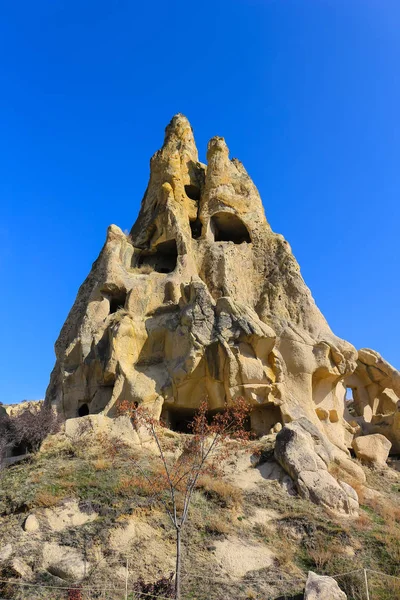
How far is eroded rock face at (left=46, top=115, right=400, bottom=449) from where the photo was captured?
16.6 meters

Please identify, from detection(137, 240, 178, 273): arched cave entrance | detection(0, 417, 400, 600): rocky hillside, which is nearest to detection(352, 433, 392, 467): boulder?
detection(0, 417, 400, 600): rocky hillside

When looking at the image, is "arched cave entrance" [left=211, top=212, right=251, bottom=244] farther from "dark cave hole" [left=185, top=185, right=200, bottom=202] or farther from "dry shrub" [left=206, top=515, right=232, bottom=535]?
"dry shrub" [left=206, top=515, right=232, bottom=535]

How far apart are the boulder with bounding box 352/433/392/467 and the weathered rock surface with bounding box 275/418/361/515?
10.8 ft

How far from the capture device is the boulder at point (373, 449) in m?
17.2

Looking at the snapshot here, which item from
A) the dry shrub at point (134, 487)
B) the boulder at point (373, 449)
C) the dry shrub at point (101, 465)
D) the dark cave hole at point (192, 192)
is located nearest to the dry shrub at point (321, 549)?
the dry shrub at point (134, 487)

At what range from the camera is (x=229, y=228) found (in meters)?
24.1

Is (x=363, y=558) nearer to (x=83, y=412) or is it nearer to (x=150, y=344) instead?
(x=150, y=344)

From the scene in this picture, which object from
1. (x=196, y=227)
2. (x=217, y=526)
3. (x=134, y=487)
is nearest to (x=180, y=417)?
(x=134, y=487)

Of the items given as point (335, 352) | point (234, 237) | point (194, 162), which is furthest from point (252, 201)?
point (335, 352)

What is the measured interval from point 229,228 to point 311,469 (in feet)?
44.8

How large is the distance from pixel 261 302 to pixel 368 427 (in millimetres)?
6633

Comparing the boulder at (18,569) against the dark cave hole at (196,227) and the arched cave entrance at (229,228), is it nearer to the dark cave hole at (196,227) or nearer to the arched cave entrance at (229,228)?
the arched cave entrance at (229,228)

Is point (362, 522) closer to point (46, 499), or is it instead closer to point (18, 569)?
point (46, 499)

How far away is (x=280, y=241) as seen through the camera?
21.9 meters
